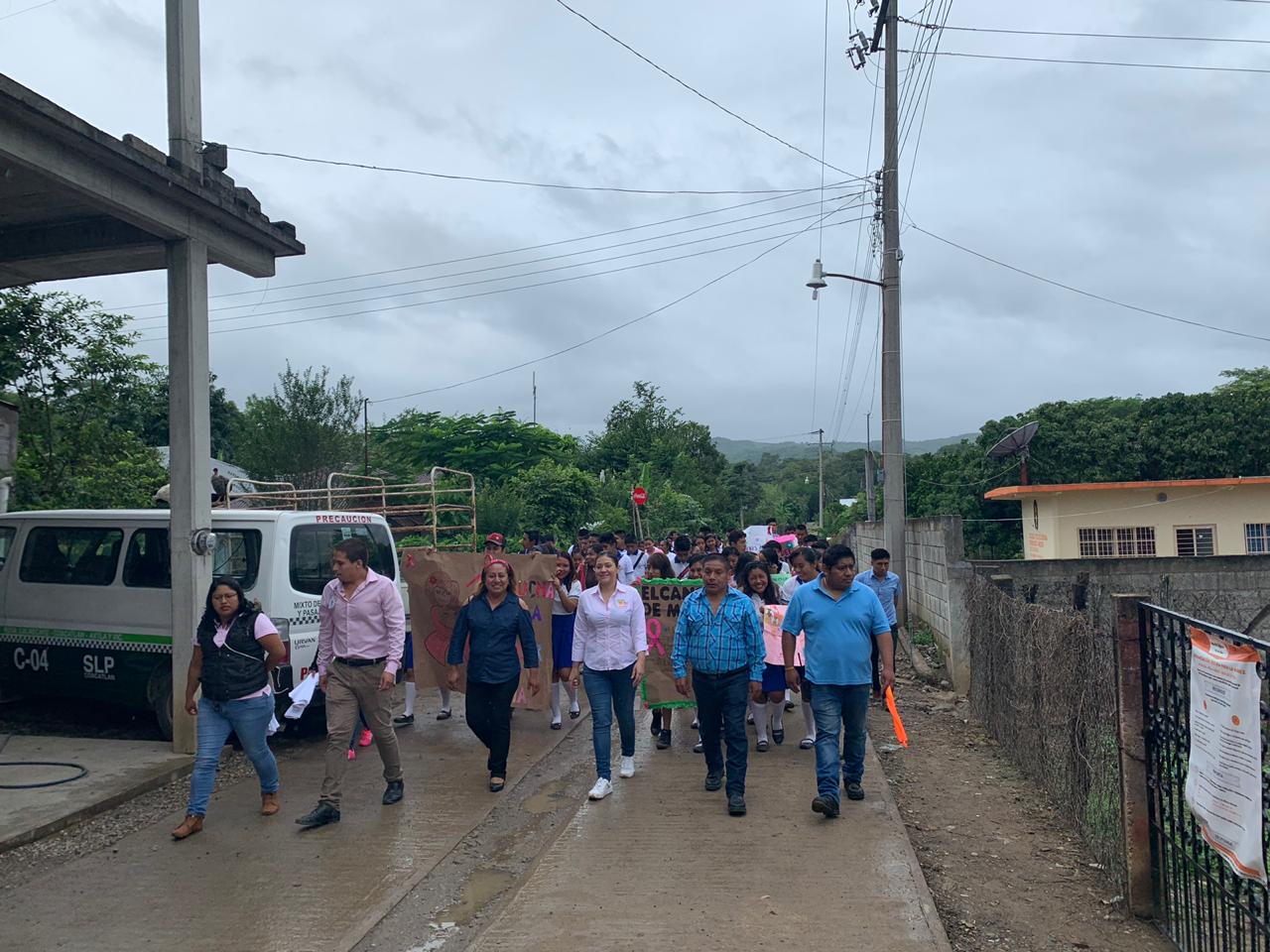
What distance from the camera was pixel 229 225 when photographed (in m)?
8.56

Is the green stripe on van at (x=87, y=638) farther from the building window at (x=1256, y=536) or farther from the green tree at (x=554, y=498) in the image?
the building window at (x=1256, y=536)

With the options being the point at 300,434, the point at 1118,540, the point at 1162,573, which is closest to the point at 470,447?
the point at 300,434

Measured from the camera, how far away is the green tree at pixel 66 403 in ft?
44.9

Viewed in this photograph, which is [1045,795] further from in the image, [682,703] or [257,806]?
[257,806]

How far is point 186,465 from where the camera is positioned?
26.3ft

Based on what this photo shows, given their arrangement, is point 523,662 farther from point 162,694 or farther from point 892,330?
point 892,330

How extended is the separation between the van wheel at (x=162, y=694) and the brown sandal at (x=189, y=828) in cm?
239

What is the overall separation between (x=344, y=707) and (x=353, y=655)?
350 millimetres

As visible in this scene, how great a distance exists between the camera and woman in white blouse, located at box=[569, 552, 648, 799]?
6.93 m

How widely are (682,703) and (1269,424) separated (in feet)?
105

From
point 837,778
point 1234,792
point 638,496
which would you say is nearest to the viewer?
point 1234,792

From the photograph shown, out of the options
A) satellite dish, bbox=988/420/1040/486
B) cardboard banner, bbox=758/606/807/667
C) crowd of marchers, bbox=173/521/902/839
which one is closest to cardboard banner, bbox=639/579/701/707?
cardboard banner, bbox=758/606/807/667

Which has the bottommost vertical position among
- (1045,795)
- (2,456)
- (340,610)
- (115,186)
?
(1045,795)

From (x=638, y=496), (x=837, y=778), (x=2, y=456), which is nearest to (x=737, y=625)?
(x=837, y=778)
